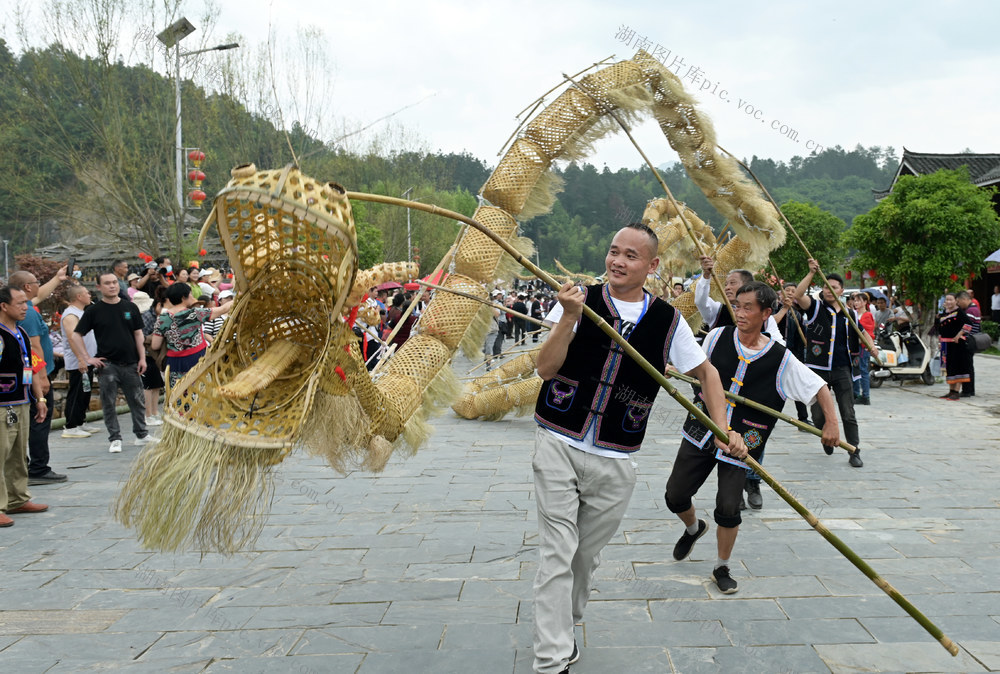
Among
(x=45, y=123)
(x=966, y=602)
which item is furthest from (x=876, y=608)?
(x=45, y=123)

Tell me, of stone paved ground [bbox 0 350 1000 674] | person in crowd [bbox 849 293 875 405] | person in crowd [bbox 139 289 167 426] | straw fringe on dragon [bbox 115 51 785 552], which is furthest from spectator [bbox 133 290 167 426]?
person in crowd [bbox 849 293 875 405]

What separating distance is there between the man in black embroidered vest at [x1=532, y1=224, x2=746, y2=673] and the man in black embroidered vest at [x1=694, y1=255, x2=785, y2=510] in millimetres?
2045

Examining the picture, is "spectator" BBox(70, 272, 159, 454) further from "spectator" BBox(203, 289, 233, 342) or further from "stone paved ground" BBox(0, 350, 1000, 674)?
"stone paved ground" BBox(0, 350, 1000, 674)

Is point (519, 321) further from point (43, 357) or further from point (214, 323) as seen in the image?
point (43, 357)

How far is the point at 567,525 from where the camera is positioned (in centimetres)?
312

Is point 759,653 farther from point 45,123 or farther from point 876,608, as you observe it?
point 45,123

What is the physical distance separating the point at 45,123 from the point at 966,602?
68.8 ft

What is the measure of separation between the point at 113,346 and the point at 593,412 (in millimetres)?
6067

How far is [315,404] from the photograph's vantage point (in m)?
3.38

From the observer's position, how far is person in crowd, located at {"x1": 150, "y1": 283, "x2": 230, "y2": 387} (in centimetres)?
782

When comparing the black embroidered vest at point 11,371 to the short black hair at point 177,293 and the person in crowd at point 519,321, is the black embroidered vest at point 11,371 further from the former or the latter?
the person in crowd at point 519,321

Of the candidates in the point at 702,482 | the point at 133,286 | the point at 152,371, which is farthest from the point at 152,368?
the point at 702,482

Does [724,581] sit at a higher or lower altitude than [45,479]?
higher

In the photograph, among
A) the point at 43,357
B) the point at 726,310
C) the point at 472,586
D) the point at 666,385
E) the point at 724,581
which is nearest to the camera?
the point at 666,385
